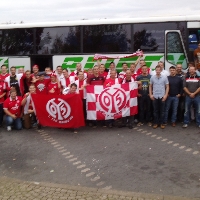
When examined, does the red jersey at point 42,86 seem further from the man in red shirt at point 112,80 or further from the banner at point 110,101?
the man in red shirt at point 112,80

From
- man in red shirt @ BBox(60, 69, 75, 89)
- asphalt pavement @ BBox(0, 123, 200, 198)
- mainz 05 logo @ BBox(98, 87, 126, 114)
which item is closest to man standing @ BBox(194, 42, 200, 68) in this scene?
asphalt pavement @ BBox(0, 123, 200, 198)

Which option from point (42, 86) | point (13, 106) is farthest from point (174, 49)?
point (13, 106)

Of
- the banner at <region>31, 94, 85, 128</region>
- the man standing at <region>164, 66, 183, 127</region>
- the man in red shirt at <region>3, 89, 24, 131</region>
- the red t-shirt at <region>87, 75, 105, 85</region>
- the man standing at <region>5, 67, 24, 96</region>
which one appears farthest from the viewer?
the man standing at <region>5, 67, 24, 96</region>

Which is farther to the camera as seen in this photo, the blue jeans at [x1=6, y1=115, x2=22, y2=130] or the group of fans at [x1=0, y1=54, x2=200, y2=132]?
the blue jeans at [x1=6, y1=115, x2=22, y2=130]

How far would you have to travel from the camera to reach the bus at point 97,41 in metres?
12.2

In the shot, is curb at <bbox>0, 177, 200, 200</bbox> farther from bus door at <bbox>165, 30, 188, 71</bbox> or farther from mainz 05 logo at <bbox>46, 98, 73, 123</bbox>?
bus door at <bbox>165, 30, 188, 71</bbox>

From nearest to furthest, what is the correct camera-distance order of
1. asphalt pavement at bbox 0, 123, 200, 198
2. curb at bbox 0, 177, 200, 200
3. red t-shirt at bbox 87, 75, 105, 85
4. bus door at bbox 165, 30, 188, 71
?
curb at bbox 0, 177, 200, 200 → asphalt pavement at bbox 0, 123, 200, 198 → red t-shirt at bbox 87, 75, 105, 85 → bus door at bbox 165, 30, 188, 71

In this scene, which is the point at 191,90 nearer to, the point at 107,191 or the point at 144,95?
the point at 144,95

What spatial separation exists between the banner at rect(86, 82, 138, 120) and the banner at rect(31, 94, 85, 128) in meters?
0.41

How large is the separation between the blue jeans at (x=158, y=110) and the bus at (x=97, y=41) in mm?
2868

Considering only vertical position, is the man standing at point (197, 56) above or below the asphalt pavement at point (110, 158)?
above

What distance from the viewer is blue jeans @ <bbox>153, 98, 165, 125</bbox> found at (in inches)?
376

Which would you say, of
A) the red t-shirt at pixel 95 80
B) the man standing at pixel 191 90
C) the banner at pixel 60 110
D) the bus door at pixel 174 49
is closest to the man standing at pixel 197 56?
the bus door at pixel 174 49

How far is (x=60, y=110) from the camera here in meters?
9.48
